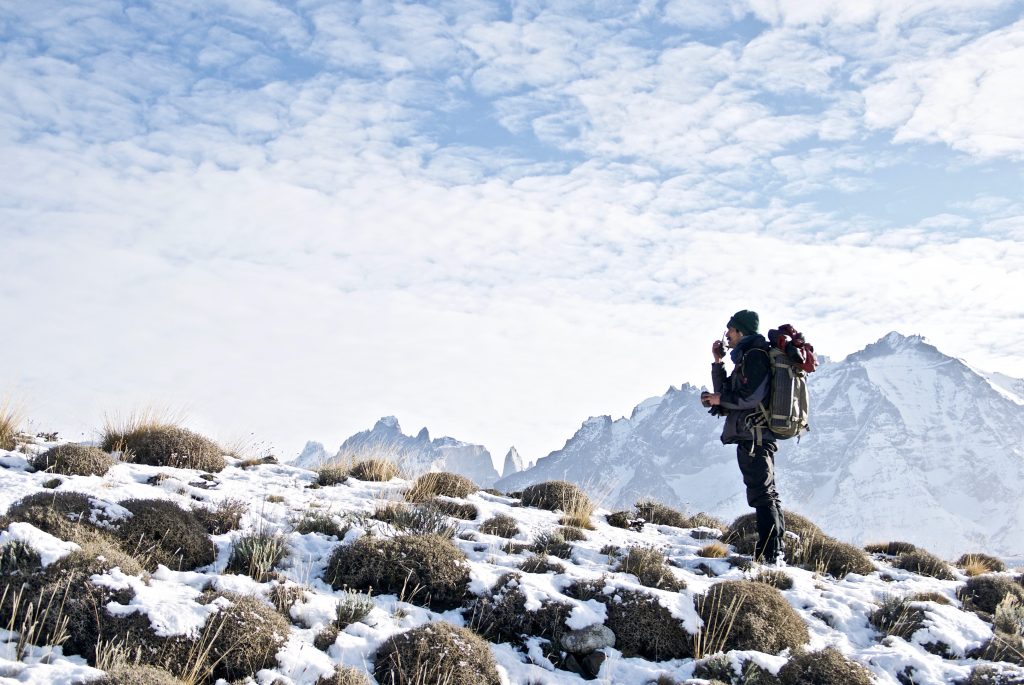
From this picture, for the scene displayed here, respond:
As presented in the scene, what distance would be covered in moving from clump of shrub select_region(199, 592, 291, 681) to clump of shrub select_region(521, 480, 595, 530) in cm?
573

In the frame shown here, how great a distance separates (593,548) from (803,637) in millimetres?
2975

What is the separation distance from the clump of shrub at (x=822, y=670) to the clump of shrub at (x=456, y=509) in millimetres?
4987

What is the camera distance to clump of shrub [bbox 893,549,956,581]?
434 inches

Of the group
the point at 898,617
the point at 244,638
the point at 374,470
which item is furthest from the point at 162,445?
the point at 898,617

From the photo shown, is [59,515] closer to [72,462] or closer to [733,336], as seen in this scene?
[72,462]

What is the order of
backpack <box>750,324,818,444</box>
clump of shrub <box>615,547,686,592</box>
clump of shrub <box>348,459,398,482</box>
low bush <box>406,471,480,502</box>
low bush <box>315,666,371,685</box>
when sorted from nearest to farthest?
1. low bush <box>315,666,371,685</box>
2. clump of shrub <box>615,547,686,592</box>
3. backpack <box>750,324,818,444</box>
4. low bush <box>406,471,480,502</box>
5. clump of shrub <box>348,459,398,482</box>

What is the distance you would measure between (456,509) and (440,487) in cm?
123

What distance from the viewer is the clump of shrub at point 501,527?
32.3 ft

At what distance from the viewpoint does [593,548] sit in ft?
32.0

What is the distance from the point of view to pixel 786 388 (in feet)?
30.6

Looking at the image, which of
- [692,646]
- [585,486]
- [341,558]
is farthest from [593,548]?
[585,486]

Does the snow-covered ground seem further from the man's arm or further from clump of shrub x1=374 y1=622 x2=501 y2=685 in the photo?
the man's arm

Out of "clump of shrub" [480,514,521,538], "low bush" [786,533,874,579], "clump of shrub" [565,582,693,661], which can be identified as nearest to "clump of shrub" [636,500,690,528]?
"low bush" [786,533,874,579]

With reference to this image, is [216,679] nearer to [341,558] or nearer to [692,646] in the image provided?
[341,558]
